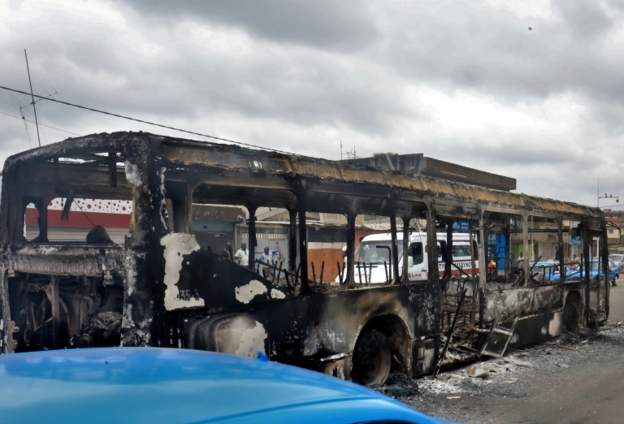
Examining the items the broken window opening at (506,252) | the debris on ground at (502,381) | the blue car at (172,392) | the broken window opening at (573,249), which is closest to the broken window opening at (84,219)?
the debris on ground at (502,381)

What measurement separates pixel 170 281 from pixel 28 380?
295cm

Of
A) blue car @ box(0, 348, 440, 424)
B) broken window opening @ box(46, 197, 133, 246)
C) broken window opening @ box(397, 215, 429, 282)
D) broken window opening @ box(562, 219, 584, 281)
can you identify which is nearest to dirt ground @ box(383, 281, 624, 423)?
broken window opening @ box(397, 215, 429, 282)

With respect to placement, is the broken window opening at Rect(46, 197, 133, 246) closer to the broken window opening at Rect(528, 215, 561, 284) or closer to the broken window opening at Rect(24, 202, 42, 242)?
the broken window opening at Rect(24, 202, 42, 242)

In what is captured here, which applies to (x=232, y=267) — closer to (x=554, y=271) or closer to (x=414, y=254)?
(x=414, y=254)

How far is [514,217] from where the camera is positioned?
397 inches

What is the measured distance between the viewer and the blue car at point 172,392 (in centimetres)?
168

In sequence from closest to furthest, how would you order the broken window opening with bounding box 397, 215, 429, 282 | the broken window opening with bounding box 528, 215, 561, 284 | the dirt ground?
the dirt ground
the broken window opening with bounding box 397, 215, 429, 282
the broken window opening with bounding box 528, 215, 561, 284

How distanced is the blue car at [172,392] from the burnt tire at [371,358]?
477 centimetres

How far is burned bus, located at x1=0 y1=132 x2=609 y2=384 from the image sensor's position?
4.93 m

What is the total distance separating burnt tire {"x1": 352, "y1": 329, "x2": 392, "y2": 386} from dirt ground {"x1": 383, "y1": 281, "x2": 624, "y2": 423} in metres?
0.19

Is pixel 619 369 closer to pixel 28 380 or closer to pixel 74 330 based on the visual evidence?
pixel 74 330

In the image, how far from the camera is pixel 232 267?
5367 millimetres

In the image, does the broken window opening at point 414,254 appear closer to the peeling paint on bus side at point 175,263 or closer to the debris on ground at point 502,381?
the debris on ground at point 502,381

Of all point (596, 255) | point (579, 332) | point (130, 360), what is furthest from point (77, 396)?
point (596, 255)
